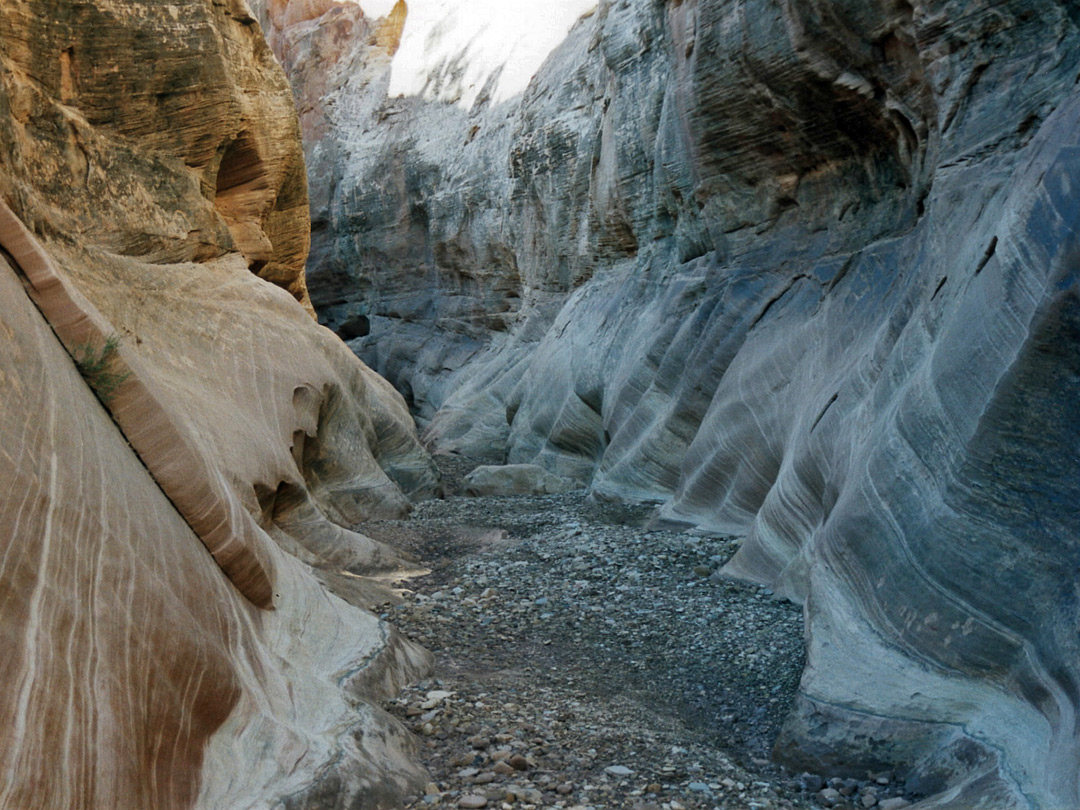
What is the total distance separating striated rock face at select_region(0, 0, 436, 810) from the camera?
3.12 m

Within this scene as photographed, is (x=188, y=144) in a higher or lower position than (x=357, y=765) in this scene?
higher

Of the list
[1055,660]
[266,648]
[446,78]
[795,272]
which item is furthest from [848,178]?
[446,78]

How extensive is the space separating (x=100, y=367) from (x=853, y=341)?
20.4 ft

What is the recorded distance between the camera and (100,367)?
443 centimetres

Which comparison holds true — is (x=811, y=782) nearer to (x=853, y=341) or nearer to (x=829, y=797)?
(x=829, y=797)

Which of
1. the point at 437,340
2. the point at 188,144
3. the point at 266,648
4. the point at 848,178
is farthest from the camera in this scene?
the point at 437,340

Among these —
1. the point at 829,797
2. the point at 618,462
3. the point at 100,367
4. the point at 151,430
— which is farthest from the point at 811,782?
the point at 618,462

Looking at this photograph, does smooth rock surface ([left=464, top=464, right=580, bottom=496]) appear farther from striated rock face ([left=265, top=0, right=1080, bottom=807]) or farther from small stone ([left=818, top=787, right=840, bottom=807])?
small stone ([left=818, top=787, right=840, bottom=807])

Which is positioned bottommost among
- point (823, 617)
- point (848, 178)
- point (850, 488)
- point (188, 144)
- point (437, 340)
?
point (437, 340)

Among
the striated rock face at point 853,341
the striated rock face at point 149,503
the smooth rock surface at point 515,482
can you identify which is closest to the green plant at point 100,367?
the striated rock face at point 149,503

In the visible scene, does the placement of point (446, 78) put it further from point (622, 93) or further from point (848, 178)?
point (848, 178)

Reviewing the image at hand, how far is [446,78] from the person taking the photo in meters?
31.6

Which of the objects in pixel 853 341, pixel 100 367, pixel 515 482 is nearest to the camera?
pixel 100 367

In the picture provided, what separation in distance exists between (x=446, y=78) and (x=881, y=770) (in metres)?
30.8
